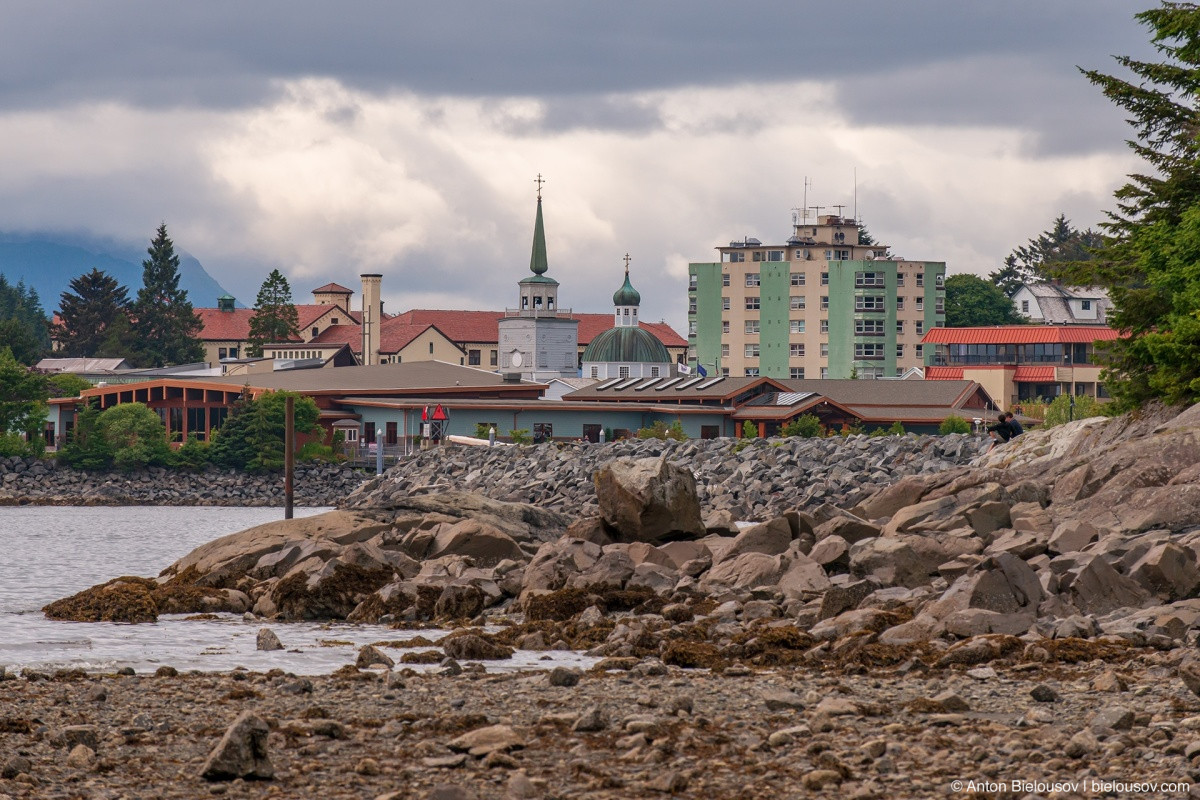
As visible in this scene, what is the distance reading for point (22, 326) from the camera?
407 feet

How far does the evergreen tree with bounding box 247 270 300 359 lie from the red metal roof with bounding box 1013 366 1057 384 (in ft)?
210

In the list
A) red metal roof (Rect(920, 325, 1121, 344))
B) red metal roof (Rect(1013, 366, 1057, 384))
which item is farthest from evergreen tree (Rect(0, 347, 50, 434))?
red metal roof (Rect(1013, 366, 1057, 384))

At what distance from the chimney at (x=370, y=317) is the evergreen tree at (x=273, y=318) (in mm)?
6350

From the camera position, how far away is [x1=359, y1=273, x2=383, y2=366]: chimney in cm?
14688

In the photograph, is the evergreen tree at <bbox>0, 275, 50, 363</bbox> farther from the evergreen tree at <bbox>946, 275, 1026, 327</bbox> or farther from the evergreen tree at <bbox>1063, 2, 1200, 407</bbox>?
the evergreen tree at <bbox>1063, 2, 1200, 407</bbox>

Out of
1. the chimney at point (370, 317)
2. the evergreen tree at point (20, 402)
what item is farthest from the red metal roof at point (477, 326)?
the evergreen tree at point (20, 402)

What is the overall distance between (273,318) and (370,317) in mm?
16354

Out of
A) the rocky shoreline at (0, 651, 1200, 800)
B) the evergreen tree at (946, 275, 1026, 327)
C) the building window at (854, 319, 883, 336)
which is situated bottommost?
the rocky shoreline at (0, 651, 1200, 800)

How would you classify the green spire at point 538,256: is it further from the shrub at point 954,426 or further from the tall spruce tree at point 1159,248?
the tall spruce tree at point 1159,248

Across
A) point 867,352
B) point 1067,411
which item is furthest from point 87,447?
point 867,352

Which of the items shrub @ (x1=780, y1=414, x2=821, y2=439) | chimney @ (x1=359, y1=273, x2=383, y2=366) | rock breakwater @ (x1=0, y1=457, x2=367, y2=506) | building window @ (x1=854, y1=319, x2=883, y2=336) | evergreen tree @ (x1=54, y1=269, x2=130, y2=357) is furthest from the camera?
chimney @ (x1=359, y1=273, x2=383, y2=366)

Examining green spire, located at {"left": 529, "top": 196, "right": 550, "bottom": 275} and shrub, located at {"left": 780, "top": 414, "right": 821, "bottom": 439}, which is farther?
green spire, located at {"left": 529, "top": 196, "right": 550, "bottom": 275}

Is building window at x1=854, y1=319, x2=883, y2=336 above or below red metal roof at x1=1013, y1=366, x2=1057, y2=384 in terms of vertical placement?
above

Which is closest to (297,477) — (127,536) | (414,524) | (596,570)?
(127,536)
